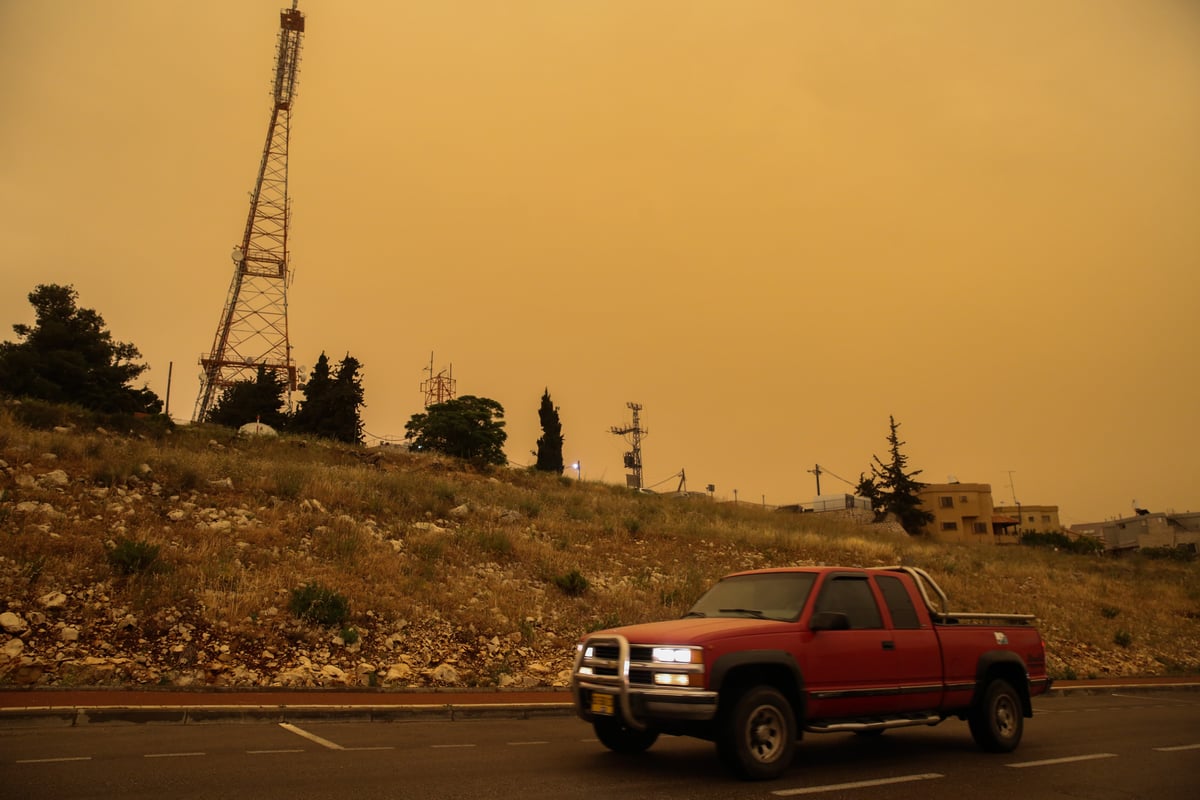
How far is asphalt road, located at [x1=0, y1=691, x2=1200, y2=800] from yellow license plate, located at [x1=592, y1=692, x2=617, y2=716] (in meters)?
0.56

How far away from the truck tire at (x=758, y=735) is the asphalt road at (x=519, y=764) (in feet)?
0.51

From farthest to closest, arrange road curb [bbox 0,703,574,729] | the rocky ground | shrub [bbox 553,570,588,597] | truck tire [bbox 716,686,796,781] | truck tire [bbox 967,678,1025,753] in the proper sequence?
1. shrub [bbox 553,570,588,597]
2. the rocky ground
3. road curb [bbox 0,703,574,729]
4. truck tire [bbox 967,678,1025,753]
5. truck tire [bbox 716,686,796,781]

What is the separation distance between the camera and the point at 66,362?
37375 mm

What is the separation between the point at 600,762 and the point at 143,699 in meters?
7.56

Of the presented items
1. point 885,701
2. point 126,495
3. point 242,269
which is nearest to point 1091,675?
point 885,701

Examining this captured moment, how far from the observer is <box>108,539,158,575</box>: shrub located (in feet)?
49.1

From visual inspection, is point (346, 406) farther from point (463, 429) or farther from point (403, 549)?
point (403, 549)

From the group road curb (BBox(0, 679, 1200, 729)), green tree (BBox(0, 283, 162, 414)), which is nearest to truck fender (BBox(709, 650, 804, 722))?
road curb (BBox(0, 679, 1200, 729))

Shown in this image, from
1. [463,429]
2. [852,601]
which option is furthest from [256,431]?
[852,601]

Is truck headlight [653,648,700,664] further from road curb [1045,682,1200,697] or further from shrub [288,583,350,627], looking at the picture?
road curb [1045,682,1200,697]

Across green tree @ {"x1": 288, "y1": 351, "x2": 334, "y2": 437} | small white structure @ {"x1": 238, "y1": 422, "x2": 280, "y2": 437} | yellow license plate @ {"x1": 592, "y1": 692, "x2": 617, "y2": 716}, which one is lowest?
yellow license plate @ {"x1": 592, "y1": 692, "x2": 617, "y2": 716}

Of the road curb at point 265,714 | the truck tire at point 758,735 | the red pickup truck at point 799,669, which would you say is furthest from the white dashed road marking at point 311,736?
the truck tire at point 758,735

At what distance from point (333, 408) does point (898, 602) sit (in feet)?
149

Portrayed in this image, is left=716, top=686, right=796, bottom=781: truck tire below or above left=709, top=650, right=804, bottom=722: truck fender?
below
